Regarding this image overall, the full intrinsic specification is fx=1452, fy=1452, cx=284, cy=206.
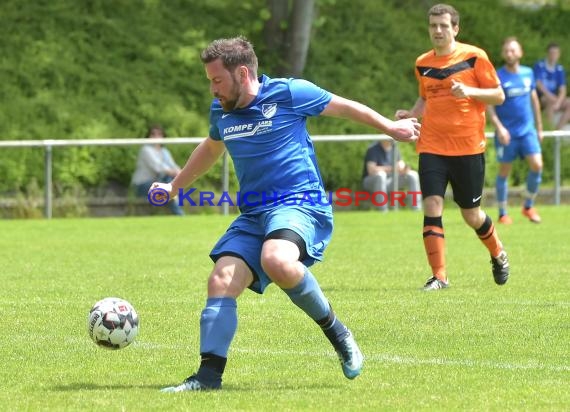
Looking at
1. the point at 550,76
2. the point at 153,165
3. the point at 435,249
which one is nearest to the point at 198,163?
the point at 435,249

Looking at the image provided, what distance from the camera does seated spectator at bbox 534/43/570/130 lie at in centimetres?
2567

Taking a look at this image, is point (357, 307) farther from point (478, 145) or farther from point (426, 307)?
point (478, 145)

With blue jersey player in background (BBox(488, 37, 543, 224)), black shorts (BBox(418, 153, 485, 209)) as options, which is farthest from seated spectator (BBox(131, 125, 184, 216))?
black shorts (BBox(418, 153, 485, 209))

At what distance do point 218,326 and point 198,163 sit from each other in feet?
3.90

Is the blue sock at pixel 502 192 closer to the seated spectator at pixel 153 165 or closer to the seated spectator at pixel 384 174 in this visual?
the seated spectator at pixel 384 174

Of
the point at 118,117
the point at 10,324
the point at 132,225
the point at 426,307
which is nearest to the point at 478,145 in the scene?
the point at 426,307

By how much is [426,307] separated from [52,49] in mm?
15280

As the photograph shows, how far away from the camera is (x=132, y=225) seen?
20.5 meters

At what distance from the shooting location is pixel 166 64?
2572cm

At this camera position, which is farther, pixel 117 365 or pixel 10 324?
pixel 10 324

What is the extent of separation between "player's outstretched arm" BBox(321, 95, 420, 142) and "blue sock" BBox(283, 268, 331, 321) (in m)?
0.87

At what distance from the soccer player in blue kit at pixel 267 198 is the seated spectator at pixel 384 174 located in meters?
14.9

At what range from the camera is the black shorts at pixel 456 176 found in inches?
485

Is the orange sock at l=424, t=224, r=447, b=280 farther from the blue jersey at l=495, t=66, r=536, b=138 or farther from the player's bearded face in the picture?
the blue jersey at l=495, t=66, r=536, b=138
